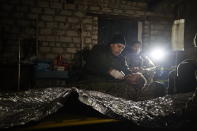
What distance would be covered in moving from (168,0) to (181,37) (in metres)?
1.51

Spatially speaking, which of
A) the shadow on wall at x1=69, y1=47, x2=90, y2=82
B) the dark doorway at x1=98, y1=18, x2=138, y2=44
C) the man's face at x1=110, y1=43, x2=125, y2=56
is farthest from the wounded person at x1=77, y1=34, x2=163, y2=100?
the dark doorway at x1=98, y1=18, x2=138, y2=44

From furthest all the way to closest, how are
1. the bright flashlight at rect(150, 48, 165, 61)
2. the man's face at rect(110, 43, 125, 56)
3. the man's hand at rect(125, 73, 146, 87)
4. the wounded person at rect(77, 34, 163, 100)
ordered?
the bright flashlight at rect(150, 48, 165, 61) → the man's face at rect(110, 43, 125, 56) → the man's hand at rect(125, 73, 146, 87) → the wounded person at rect(77, 34, 163, 100)

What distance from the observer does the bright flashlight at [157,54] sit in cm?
896

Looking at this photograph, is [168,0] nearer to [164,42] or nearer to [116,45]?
[164,42]

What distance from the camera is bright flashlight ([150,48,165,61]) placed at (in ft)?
29.4

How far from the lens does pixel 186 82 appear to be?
4.30 meters

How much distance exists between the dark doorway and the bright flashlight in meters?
0.90

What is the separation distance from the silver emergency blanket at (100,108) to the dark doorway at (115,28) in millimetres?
5483

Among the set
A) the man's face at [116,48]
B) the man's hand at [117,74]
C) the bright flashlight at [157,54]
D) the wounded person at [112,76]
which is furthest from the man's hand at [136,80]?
the bright flashlight at [157,54]

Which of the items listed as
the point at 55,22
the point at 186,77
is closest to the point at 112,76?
the point at 186,77

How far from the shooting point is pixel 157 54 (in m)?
8.95

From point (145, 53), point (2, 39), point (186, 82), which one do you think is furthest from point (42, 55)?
point (186, 82)

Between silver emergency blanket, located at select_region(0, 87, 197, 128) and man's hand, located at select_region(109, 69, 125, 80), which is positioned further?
man's hand, located at select_region(109, 69, 125, 80)

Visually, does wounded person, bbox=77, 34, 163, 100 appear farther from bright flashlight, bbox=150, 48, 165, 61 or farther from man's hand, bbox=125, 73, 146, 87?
bright flashlight, bbox=150, 48, 165, 61
